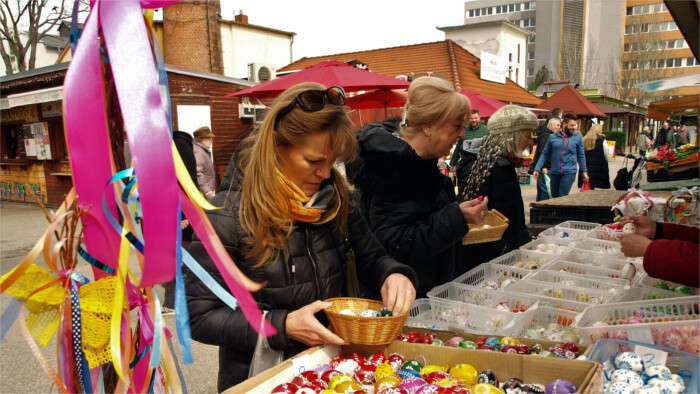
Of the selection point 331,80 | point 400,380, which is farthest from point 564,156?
point 400,380

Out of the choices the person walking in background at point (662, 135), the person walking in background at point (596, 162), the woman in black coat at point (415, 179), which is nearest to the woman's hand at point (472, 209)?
the woman in black coat at point (415, 179)

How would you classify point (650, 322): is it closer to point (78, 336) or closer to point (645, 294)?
point (645, 294)

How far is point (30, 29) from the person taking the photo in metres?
17.8

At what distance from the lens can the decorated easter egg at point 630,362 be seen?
1477 millimetres

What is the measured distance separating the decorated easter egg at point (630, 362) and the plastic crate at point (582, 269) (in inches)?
42.4

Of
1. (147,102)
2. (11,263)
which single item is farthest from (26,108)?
(147,102)

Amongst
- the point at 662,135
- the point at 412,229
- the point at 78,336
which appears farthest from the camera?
the point at 662,135

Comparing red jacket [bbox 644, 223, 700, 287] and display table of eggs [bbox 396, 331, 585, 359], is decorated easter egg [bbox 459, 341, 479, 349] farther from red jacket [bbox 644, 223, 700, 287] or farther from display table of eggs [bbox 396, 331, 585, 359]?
red jacket [bbox 644, 223, 700, 287]

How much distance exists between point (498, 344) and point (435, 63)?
20.4m

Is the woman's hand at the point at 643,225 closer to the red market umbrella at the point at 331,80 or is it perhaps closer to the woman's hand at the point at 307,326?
the woman's hand at the point at 307,326

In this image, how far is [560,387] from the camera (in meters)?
1.29

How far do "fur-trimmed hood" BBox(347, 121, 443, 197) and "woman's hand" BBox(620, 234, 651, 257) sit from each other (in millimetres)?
907

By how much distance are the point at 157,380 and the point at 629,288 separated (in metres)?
2.10

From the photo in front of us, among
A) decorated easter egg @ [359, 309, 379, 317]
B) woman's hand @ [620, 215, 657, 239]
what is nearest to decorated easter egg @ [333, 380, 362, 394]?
decorated easter egg @ [359, 309, 379, 317]
